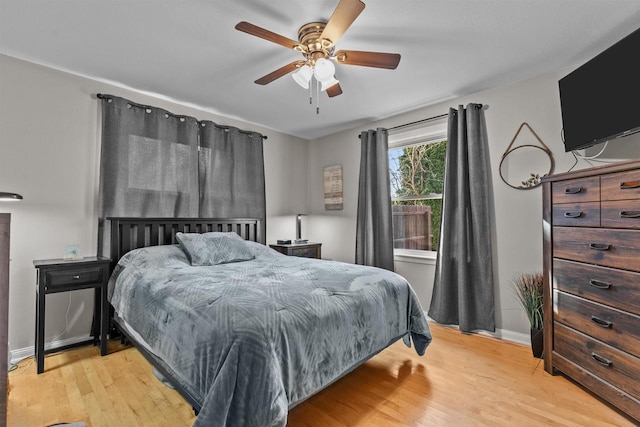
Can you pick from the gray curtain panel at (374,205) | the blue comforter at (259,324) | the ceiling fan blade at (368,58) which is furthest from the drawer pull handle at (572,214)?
the gray curtain panel at (374,205)

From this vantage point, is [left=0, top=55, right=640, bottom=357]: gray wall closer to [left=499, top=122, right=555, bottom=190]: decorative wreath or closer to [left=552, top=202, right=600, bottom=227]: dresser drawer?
[left=499, top=122, right=555, bottom=190]: decorative wreath

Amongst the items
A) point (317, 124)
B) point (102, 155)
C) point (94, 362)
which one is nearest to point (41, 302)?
point (94, 362)

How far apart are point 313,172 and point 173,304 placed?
11.5ft

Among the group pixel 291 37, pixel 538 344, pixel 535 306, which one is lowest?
pixel 538 344

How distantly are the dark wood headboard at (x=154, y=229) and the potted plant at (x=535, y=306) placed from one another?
3075mm

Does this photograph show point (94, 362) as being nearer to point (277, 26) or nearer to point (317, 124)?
point (277, 26)

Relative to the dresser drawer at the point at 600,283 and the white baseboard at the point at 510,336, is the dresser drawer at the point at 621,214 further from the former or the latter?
the white baseboard at the point at 510,336

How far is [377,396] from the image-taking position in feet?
6.53

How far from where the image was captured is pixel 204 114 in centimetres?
374

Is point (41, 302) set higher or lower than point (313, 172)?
lower

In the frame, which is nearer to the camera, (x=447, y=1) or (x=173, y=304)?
(x=173, y=304)

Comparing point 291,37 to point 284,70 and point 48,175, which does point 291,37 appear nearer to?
point 284,70

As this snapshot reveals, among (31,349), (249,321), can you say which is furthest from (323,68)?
(31,349)

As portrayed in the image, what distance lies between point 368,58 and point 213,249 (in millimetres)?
2100
